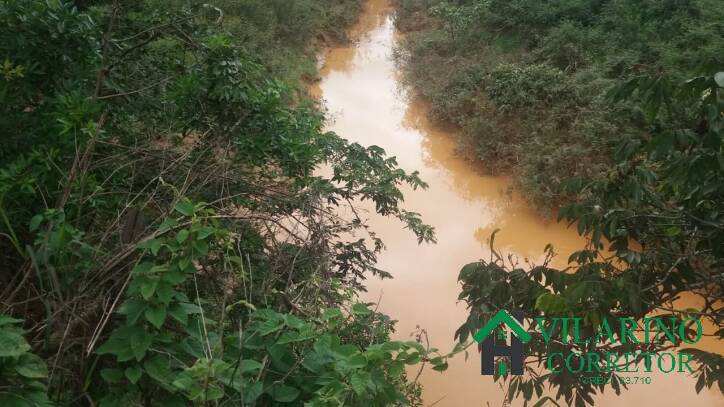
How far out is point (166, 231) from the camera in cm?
136

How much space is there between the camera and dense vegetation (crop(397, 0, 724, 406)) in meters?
1.52

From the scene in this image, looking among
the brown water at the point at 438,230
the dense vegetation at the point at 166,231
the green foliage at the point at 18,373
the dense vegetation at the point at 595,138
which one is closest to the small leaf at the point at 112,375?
the dense vegetation at the point at 166,231

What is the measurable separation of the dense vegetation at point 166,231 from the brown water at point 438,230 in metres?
1.46

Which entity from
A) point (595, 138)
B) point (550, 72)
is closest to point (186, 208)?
point (595, 138)

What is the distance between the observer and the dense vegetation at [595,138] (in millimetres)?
1516

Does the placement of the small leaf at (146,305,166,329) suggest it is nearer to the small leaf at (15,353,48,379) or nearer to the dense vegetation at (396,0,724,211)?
the small leaf at (15,353,48,379)

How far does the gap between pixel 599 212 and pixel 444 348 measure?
280cm

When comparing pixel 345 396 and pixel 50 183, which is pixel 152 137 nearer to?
pixel 50 183

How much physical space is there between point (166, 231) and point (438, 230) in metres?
4.73

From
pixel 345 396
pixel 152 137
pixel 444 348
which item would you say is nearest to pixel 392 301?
pixel 444 348

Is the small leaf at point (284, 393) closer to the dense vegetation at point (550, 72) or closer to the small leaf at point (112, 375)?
the small leaf at point (112, 375)

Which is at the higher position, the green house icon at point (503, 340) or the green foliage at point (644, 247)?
the green foliage at point (644, 247)

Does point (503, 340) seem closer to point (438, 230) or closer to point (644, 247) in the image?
point (644, 247)

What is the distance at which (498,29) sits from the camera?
9.10 meters
